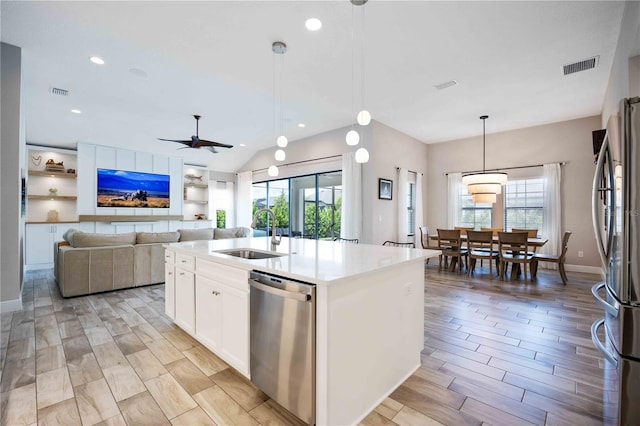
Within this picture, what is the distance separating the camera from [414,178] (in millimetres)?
7242

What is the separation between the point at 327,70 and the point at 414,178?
4283mm

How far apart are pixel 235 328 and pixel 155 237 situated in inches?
130

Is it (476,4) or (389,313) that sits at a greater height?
(476,4)

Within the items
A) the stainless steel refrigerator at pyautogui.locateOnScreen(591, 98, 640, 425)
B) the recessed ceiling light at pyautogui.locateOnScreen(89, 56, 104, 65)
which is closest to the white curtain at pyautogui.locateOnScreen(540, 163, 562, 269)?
the stainless steel refrigerator at pyautogui.locateOnScreen(591, 98, 640, 425)

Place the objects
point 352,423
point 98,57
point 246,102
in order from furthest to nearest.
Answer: point 246,102
point 98,57
point 352,423

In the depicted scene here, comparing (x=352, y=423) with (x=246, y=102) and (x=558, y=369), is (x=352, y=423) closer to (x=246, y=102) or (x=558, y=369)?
(x=558, y=369)

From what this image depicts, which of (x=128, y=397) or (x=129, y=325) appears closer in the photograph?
(x=128, y=397)

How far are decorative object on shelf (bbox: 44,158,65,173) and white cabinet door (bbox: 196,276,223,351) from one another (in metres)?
6.78

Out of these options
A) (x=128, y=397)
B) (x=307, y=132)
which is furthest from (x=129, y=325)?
(x=307, y=132)

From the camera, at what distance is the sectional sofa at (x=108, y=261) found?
3.94 m

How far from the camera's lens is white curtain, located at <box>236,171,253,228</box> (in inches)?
357

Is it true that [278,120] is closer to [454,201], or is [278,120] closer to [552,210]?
[454,201]

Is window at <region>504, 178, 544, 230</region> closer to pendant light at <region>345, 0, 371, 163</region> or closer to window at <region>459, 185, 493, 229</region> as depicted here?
window at <region>459, 185, 493, 229</region>

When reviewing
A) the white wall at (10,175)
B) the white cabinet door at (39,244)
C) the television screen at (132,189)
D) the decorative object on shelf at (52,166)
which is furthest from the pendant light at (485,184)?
the decorative object on shelf at (52,166)
